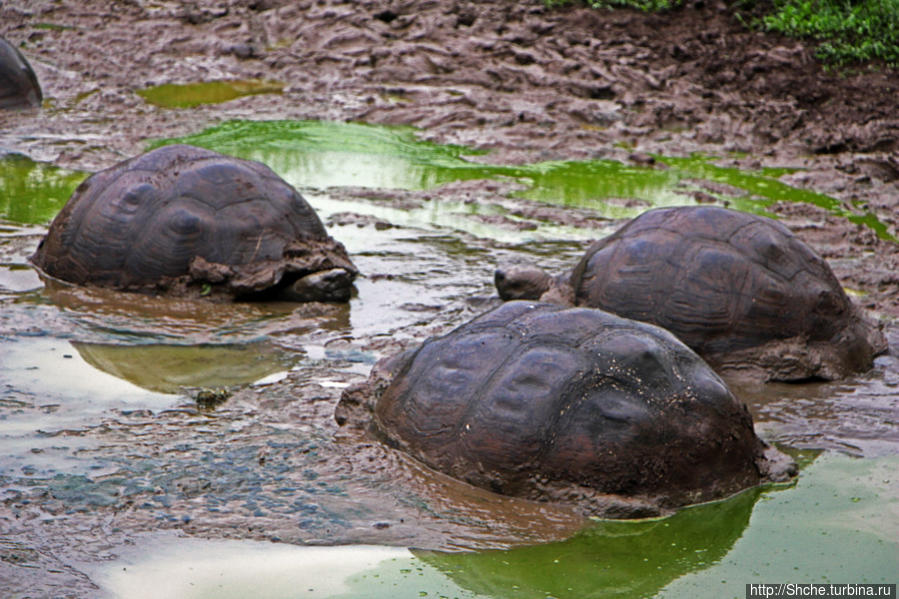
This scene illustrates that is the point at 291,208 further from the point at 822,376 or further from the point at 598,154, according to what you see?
the point at 598,154

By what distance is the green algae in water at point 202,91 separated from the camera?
40.9 feet

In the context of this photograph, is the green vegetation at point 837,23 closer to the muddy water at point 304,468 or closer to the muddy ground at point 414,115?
the muddy ground at point 414,115

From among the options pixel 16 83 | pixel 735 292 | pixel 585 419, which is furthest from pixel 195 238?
pixel 16 83

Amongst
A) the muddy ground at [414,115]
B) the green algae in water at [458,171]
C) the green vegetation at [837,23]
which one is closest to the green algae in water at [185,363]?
the muddy ground at [414,115]

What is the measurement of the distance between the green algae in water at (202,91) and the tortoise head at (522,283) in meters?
6.85

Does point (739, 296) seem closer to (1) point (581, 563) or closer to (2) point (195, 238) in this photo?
(1) point (581, 563)

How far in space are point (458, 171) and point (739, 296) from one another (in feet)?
15.6

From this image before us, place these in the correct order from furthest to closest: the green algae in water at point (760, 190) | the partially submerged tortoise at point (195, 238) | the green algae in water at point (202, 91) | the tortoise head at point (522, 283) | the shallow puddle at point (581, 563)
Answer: the green algae in water at point (202, 91), the green algae in water at point (760, 190), the partially submerged tortoise at point (195, 238), the tortoise head at point (522, 283), the shallow puddle at point (581, 563)

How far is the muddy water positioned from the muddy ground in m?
0.02

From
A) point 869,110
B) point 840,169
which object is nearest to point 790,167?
point 840,169

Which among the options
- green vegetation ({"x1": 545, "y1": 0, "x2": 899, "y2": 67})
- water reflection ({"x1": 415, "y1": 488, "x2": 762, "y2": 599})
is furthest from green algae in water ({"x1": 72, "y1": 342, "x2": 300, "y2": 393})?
green vegetation ({"x1": 545, "y1": 0, "x2": 899, "y2": 67})

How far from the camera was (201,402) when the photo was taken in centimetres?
487

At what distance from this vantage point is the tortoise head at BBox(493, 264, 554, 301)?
247 inches

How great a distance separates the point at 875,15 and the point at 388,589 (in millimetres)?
11605
